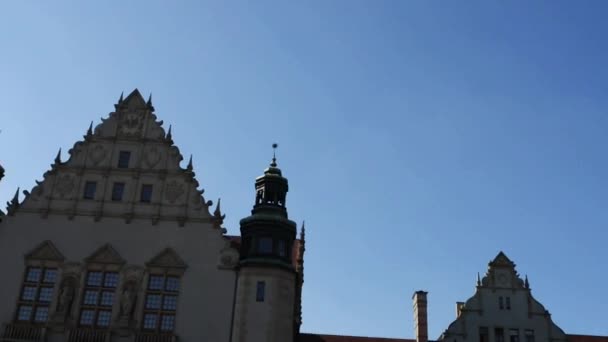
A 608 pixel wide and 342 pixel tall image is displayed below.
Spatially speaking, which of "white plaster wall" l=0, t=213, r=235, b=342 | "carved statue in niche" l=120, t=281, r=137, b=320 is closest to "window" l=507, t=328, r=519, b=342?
"white plaster wall" l=0, t=213, r=235, b=342

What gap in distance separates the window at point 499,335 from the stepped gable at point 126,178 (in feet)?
47.6

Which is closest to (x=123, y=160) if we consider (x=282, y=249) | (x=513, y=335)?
(x=282, y=249)

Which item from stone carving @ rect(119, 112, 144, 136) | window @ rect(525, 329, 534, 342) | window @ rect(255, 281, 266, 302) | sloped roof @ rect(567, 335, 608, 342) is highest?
stone carving @ rect(119, 112, 144, 136)

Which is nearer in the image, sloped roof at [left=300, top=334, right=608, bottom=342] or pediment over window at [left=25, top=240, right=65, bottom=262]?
pediment over window at [left=25, top=240, right=65, bottom=262]

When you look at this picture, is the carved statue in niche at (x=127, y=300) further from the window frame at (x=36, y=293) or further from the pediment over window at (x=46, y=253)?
the pediment over window at (x=46, y=253)

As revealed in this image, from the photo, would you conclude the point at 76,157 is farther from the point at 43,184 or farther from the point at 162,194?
the point at 162,194

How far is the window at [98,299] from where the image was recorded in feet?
114

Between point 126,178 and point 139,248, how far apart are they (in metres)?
3.86

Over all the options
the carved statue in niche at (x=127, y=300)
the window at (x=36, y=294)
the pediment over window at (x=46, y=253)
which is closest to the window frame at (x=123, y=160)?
the pediment over window at (x=46, y=253)

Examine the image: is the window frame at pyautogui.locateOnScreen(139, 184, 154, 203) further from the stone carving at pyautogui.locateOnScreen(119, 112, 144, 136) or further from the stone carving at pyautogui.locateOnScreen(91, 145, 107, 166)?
the stone carving at pyautogui.locateOnScreen(119, 112, 144, 136)


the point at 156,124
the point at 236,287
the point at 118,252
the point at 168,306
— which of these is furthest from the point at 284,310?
the point at 156,124

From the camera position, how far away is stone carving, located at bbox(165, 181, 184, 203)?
37312 mm

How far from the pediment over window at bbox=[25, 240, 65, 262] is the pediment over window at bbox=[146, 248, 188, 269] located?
4457 millimetres

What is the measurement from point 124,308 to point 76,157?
344 inches
